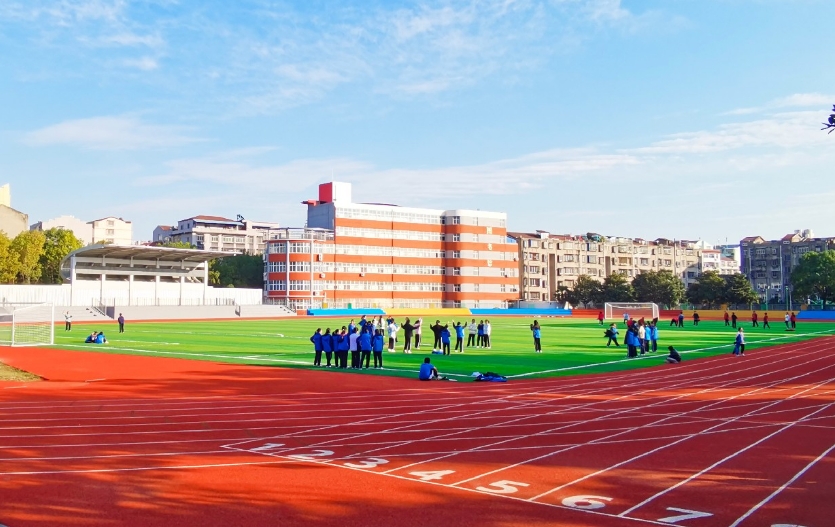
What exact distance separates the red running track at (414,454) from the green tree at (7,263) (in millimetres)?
76456

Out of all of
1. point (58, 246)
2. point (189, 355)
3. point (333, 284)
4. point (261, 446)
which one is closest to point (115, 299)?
point (58, 246)

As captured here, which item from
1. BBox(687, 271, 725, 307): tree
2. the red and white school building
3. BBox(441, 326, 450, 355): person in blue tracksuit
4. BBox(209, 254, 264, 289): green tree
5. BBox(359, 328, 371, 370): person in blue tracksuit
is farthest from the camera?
BBox(209, 254, 264, 289): green tree

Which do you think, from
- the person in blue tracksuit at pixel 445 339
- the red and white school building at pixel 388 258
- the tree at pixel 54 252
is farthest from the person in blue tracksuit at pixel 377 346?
the tree at pixel 54 252

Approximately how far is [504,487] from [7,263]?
307 feet

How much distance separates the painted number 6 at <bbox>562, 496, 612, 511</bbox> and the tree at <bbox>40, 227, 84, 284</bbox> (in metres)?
100

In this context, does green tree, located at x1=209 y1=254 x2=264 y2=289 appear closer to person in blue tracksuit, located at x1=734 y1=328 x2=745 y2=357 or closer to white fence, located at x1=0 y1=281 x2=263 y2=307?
white fence, located at x1=0 y1=281 x2=263 y2=307

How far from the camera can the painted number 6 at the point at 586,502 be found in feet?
28.2

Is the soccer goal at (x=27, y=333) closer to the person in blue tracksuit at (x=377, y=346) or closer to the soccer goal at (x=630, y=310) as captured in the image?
the person in blue tracksuit at (x=377, y=346)

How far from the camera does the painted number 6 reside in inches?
339

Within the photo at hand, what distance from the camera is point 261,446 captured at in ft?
39.6

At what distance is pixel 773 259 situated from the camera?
478ft

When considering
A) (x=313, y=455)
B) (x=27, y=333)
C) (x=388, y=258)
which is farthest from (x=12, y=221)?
(x=313, y=455)

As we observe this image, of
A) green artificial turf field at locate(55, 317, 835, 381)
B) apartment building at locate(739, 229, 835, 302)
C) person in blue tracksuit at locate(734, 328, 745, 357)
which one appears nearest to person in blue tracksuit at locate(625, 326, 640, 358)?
green artificial turf field at locate(55, 317, 835, 381)

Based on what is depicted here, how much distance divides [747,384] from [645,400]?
5873 mm
